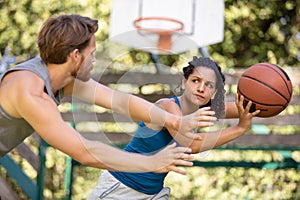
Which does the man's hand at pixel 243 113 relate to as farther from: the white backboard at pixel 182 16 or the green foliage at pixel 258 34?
the green foliage at pixel 258 34

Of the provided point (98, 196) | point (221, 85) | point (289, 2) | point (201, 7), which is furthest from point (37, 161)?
point (289, 2)

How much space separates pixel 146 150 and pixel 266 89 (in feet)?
2.22

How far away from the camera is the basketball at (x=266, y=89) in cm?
311

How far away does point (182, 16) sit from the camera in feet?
25.4

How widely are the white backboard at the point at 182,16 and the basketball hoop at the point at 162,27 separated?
0.06 metres

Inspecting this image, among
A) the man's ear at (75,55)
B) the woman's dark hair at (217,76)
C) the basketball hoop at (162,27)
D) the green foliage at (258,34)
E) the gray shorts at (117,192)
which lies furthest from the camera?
the green foliage at (258,34)

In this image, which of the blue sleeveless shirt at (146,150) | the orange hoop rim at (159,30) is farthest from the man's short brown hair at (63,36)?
the orange hoop rim at (159,30)

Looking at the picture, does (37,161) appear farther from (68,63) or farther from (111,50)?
(68,63)

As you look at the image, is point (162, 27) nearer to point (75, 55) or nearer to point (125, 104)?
point (125, 104)

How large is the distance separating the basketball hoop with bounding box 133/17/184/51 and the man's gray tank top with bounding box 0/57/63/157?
4.45 m

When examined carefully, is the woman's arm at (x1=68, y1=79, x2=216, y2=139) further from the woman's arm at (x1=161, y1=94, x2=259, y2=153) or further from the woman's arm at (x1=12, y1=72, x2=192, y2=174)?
the woman's arm at (x1=12, y1=72, x2=192, y2=174)

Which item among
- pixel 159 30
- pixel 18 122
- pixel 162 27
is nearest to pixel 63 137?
pixel 18 122

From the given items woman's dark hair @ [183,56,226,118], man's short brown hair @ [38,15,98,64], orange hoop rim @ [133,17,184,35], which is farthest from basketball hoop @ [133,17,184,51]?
man's short brown hair @ [38,15,98,64]

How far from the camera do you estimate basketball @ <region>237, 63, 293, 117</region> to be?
311 cm
